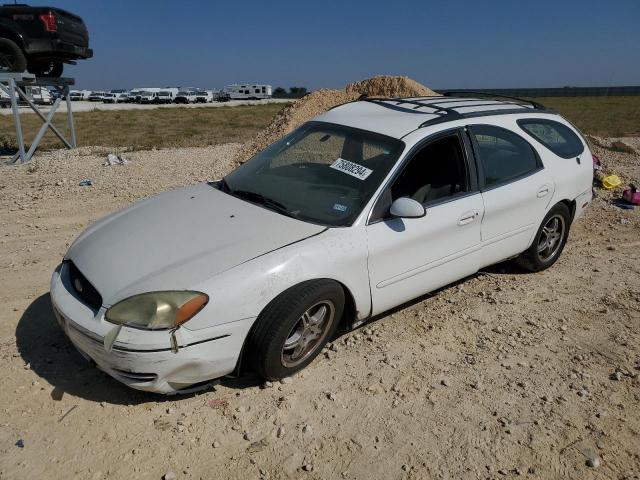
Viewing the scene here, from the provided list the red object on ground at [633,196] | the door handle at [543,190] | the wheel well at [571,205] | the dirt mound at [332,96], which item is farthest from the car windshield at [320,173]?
the dirt mound at [332,96]

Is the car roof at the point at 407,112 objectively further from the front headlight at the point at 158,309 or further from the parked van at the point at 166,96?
the parked van at the point at 166,96

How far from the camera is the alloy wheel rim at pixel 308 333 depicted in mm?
3100

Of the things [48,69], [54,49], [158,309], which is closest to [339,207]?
[158,309]

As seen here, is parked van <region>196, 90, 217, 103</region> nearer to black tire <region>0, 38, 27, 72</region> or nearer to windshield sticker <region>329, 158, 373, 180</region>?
black tire <region>0, 38, 27, 72</region>

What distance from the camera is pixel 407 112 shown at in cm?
410

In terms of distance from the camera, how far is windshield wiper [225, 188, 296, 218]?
3.43 m

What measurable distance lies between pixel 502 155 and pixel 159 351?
122 inches

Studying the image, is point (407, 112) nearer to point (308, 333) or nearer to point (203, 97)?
point (308, 333)

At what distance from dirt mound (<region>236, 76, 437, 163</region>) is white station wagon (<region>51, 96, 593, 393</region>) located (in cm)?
572

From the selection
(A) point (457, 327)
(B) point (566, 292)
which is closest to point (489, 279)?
(B) point (566, 292)

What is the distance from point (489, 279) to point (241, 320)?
2798 millimetres

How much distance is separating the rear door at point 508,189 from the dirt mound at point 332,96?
20.0 feet

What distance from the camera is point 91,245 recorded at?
10.9 feet

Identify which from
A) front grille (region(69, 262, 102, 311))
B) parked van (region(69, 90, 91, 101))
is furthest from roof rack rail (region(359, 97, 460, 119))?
parked van (region(69, 90, 91, 101))
